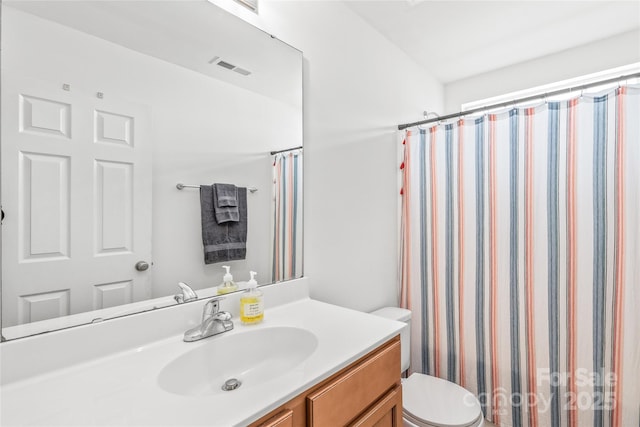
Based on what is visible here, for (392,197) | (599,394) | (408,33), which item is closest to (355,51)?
(408,33)

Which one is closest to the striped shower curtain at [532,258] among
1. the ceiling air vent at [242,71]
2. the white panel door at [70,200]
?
the ceiling air vent at [242,71]

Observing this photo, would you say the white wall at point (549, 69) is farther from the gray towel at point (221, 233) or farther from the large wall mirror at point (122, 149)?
the gray towel at point (221, 233)

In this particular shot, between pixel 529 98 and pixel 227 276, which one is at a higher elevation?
pixel 529 98

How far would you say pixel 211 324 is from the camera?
1.03 m

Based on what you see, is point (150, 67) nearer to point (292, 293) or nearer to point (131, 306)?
point (131, 306)

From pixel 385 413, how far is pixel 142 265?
92 cm

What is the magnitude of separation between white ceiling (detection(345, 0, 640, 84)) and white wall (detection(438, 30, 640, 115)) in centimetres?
6

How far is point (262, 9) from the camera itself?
1322mm

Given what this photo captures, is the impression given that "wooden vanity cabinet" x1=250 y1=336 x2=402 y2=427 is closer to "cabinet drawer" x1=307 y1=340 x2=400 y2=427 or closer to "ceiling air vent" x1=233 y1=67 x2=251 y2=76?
"cabinet drawer" x1=307 y1=340 x2=400 y2=427

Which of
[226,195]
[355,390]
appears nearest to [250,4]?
[226,195]

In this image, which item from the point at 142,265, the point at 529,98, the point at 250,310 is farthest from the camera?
the point at 529,98

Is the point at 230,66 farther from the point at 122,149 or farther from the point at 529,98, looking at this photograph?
the point at 529,98

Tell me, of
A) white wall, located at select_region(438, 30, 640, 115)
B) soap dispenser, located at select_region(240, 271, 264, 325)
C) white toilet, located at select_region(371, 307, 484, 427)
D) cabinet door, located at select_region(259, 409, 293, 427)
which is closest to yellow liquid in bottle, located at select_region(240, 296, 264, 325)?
soap dispenser, located at select_region(240, 271, 264, 325)

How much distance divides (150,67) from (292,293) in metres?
1.00
